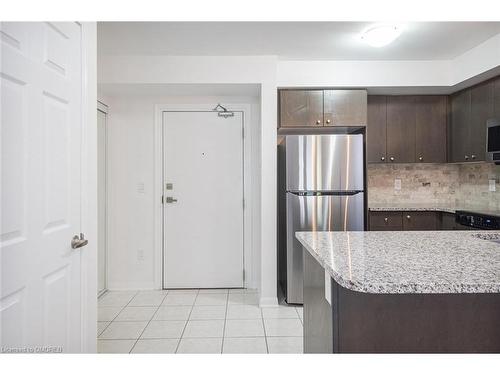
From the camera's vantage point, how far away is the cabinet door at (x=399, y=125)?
3.59 m

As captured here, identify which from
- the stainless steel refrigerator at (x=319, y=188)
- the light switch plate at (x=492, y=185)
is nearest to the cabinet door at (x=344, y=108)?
the stainless steel refrigerator at (x=319, y=188)

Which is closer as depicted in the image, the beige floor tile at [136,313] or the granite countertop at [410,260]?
the granite countertop at [410,260]

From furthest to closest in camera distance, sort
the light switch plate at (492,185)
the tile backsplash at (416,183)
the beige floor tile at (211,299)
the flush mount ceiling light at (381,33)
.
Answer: the tile backsplash at (416,183) < the light switch plate at (492,185) < the beige floor tile at (211,299) < the flush mount ceiling light at (381,33)

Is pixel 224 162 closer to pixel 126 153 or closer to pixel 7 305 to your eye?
pixel 126 153

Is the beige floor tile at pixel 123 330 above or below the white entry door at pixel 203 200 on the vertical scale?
below

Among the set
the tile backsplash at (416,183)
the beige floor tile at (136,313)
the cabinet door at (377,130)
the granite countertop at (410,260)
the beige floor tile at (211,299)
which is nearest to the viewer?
the granite countertop at (410,260)

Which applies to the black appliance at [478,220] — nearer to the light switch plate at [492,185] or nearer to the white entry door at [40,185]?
the light switch plate at [492,185]

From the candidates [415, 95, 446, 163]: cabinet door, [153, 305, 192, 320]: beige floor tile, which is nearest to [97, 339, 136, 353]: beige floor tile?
[153, 305, 192, 320]: beige floor tile

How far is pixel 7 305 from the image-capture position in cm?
118

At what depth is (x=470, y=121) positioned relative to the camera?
131 inches

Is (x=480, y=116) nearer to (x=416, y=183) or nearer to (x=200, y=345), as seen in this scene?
(x=416, y=183)

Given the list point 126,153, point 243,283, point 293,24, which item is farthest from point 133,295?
point 293,24

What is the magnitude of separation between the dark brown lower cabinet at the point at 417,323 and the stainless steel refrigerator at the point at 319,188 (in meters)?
2.00

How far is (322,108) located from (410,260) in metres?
2.36
